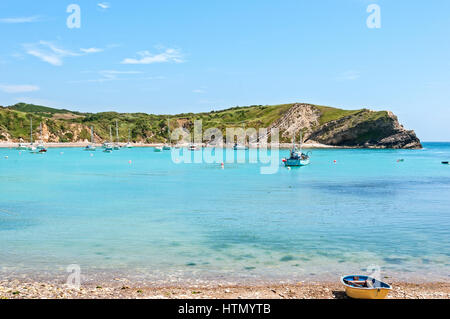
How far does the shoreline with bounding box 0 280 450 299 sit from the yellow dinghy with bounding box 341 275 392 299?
0.47m

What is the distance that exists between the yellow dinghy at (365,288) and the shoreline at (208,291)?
1.55ft

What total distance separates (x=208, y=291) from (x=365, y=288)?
5.54m

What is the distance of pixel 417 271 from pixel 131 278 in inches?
488

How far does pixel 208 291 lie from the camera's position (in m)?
15.2

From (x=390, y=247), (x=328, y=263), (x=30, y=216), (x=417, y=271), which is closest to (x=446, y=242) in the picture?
(x=390, y=247)

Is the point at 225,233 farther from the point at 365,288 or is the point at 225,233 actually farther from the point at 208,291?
the point at 365,288

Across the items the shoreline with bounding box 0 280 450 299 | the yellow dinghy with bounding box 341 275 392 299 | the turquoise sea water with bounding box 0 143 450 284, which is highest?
the yellow dinghy with bounding box 341 275 392 299

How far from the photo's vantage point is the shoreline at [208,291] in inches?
570

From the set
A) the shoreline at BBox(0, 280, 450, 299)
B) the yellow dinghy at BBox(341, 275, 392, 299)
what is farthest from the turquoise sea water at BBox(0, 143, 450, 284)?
the yellow dinghy at BBox(341, 275, 392, 299)

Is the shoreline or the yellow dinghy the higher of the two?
the yellow dinghy

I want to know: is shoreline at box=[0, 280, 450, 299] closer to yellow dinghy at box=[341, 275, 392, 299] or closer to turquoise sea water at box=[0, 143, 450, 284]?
yellow dinghy at box=[341, 275, 392, 299]

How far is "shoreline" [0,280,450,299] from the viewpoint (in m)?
14.5
